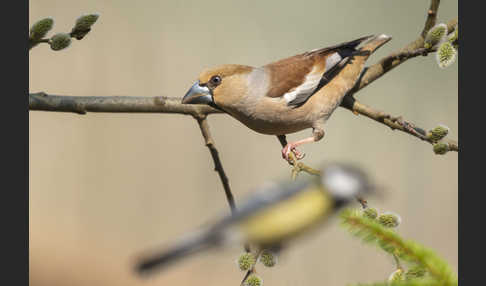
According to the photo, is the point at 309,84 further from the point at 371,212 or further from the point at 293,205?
the point at 293,205

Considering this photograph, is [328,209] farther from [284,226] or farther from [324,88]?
[324,88]

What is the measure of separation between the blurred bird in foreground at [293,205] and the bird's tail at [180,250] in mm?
41

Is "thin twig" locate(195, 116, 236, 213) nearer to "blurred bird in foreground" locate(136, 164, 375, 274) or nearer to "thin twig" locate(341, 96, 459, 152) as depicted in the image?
"thin twig" locate(341, 96, 459, 152)

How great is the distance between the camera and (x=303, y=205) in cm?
56

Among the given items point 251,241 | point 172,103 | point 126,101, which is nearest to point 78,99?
point 126,101

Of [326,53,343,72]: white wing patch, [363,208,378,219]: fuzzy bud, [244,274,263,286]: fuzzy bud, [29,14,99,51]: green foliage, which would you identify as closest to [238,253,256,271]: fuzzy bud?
[244,274,263,286]: fuzzy bud

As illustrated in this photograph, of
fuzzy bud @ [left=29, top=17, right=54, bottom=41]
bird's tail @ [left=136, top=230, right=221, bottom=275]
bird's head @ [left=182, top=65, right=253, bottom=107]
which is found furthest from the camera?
bird's head @ [left=182, top=65, right=253, bottom=107]

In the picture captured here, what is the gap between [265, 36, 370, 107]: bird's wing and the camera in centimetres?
170

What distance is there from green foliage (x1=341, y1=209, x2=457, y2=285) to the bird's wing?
0.90m

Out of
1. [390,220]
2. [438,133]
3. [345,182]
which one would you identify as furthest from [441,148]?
[345,182]

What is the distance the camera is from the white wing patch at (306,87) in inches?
66.8

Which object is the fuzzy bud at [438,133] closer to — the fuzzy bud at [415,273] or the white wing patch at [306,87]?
the white wing patch at [306,87]

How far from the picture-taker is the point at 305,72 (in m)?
1.75

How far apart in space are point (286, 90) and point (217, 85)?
0.94 feet
